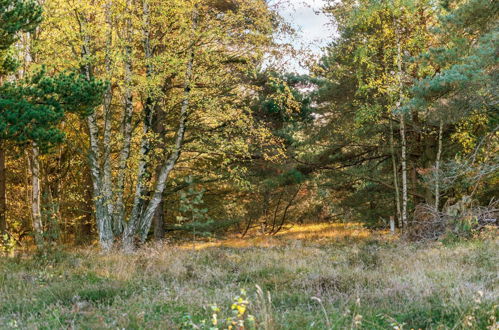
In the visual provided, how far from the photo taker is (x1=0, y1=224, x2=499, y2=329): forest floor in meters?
4.22

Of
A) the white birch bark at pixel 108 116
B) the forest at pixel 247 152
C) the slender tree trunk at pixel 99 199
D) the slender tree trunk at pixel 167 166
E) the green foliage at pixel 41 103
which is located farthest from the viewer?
the slender tree trunk at pixel 167 166

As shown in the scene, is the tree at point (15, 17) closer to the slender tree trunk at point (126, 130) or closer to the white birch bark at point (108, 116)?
the white birch bark at point (108, 116)

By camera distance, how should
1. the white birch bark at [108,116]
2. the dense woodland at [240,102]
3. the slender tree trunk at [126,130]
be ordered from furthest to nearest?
the slender tree trunk at [126,130] < the white birch bark at [108,116] < the dense woodland at [240,102]

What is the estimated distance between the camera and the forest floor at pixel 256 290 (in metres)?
→ 4.22

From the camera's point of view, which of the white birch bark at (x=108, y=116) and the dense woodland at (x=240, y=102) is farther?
the white birch bark at (x=108, y=116)

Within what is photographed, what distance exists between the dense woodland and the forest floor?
242cm

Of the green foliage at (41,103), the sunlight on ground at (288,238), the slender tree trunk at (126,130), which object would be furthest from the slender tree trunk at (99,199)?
the green foliage at (41,103)

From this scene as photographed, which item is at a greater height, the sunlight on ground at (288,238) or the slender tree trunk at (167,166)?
the slender tree trunk at (167,166)

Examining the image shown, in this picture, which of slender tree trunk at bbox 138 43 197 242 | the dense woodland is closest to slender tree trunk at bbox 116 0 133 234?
the dense woodland

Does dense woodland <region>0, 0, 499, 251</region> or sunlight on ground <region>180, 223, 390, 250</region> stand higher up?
dense woodland <region>0, 0, 499, 251</region>

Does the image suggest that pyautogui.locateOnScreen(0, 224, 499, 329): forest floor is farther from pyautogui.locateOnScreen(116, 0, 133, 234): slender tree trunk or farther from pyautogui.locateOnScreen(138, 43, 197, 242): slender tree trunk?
pyautogui.locateOnScreen(138, 43, 197, 242): slender tree trunk

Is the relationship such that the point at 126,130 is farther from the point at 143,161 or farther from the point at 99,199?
the point at 99,199

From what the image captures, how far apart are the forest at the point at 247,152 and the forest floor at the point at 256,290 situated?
0.04m

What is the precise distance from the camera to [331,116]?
17516 millimetres
